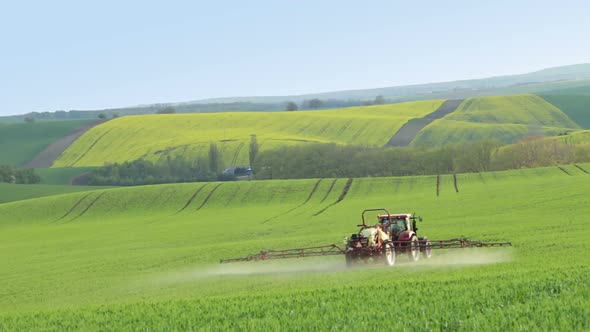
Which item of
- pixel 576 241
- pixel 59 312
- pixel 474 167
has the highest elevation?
pixel 59 312

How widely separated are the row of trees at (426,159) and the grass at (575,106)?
51490 millimetres

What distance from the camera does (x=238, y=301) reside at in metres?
18.4

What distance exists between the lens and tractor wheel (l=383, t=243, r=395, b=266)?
1041 inches

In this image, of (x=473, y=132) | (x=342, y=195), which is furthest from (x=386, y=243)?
(x=473, y=132)

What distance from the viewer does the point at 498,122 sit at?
14225 cm

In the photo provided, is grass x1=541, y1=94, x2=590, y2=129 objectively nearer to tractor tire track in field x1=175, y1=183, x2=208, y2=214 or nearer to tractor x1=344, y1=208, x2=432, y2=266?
tractor tire track in field x1=175, y1=183, x2=208, y2=214

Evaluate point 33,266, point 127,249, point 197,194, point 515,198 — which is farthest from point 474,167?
point 33,266

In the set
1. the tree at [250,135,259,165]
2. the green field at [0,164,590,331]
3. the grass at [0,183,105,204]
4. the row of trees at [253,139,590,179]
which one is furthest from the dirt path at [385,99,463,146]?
the green field at [0,164,590,331]

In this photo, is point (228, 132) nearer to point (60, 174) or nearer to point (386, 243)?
point (60, 174)

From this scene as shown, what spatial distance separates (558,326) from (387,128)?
409 ft

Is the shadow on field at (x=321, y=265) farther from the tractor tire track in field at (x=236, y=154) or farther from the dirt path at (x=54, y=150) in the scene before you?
the dirt path at (x=54, y=150)

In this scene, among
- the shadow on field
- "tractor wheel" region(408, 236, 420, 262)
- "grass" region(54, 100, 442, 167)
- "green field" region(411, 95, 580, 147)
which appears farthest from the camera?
"grass" region(54, 100, 442, 167)

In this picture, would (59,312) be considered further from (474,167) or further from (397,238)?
(474,167)

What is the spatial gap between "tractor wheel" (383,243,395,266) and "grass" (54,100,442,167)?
92.1 meters
